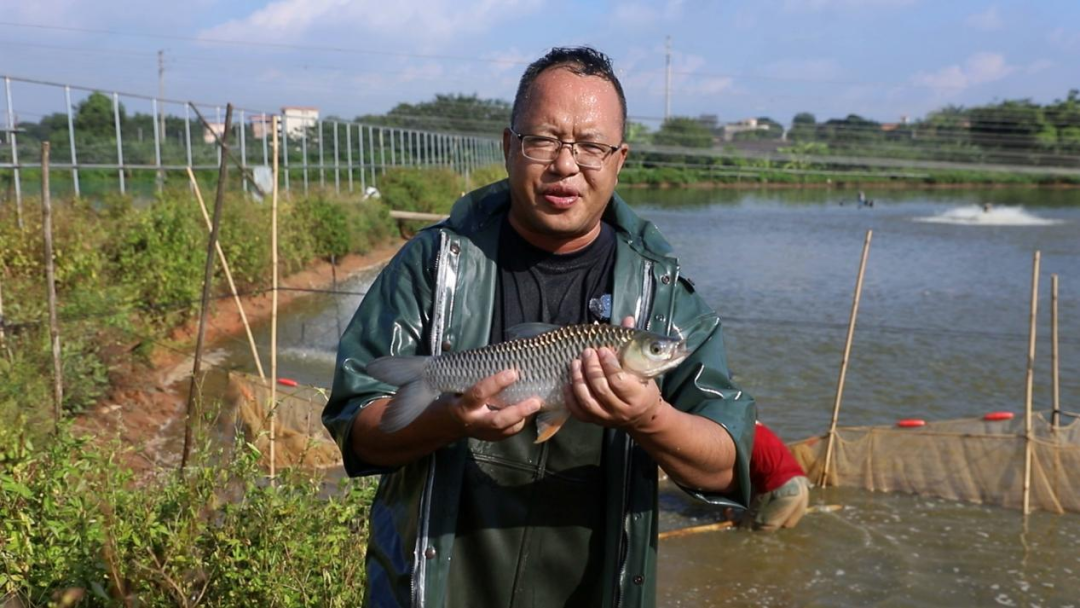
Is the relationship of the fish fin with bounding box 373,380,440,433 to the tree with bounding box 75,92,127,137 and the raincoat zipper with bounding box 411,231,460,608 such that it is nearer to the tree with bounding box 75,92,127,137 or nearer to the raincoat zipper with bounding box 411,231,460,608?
the raincoat zipper with bounding box 411,231,460,608

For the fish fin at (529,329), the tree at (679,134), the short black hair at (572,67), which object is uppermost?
the tree at (679,134)

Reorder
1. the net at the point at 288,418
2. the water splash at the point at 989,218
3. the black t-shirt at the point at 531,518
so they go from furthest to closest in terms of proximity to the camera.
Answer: the water splash at the point at 989,218
the net at the point at 288,418
the black t-shirt at the point at 531,518

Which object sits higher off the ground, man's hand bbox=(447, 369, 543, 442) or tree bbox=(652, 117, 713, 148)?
tree bbox=(652, 117, 713, 148)

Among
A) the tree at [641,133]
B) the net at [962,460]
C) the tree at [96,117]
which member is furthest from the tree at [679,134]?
the net at [962,460]

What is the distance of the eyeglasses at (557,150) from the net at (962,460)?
897 cm

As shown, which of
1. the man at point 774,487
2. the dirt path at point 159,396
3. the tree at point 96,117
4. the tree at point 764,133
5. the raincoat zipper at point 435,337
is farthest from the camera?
the tree at point 764,133

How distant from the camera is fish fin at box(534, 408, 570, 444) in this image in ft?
6.77

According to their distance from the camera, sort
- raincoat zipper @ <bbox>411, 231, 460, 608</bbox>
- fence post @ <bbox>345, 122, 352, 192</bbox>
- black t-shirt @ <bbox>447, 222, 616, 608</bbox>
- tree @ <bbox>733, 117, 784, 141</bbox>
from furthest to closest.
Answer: tree @ <bbox>733, 117, 784, 141</bbox> < fence post @ <bbox>345, 122, 352, 192</bbox> < black t-shirt @ <bbox>447, 222, 616, 608</bbox> < raincoat zipper @ <bbox>411, 231, 460, 608</bbox>

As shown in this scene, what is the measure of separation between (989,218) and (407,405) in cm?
5431

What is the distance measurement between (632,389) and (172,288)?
1378cm

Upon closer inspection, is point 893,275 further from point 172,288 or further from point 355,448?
point 355,448

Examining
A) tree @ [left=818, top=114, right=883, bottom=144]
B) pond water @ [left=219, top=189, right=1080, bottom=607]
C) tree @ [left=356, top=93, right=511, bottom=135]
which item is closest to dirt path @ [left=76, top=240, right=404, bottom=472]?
pond water @ [left=219, top=189, right=1080, bottom=607]

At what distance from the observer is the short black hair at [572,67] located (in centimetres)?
227

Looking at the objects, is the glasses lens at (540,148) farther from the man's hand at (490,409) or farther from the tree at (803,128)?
the tree at (803,128)
